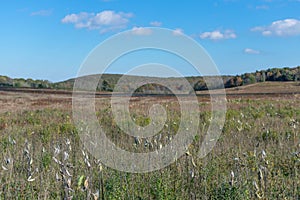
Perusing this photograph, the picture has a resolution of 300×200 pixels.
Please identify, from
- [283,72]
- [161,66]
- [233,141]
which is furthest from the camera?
[283,72]

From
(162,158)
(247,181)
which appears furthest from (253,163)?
(162,158)

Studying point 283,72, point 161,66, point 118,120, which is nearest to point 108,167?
point 161,66

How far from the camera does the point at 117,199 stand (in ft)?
11.1

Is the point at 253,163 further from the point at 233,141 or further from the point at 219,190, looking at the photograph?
the point at 233,141

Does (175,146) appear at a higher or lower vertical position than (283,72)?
lower

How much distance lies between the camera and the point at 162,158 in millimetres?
4504

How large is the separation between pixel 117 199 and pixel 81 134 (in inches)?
154

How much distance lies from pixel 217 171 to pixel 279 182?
29.6 inches

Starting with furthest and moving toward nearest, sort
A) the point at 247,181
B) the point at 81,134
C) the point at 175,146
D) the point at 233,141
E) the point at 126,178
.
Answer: the point at 81,134
the point at 233,141
the point at 175,146
the point at 126,178
the point at 247,181

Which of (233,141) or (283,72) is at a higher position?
(283,72)

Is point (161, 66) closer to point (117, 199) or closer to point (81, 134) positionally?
point (117, 199)

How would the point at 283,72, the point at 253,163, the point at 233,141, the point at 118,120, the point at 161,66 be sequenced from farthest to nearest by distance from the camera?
1. the point at 283,72
2. the point at 118,120
3. the point at 233,141
4. the point at 161,66
5. the point at 253,163

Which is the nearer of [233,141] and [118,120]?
[233,141]

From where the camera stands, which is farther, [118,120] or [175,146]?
[118,120]
